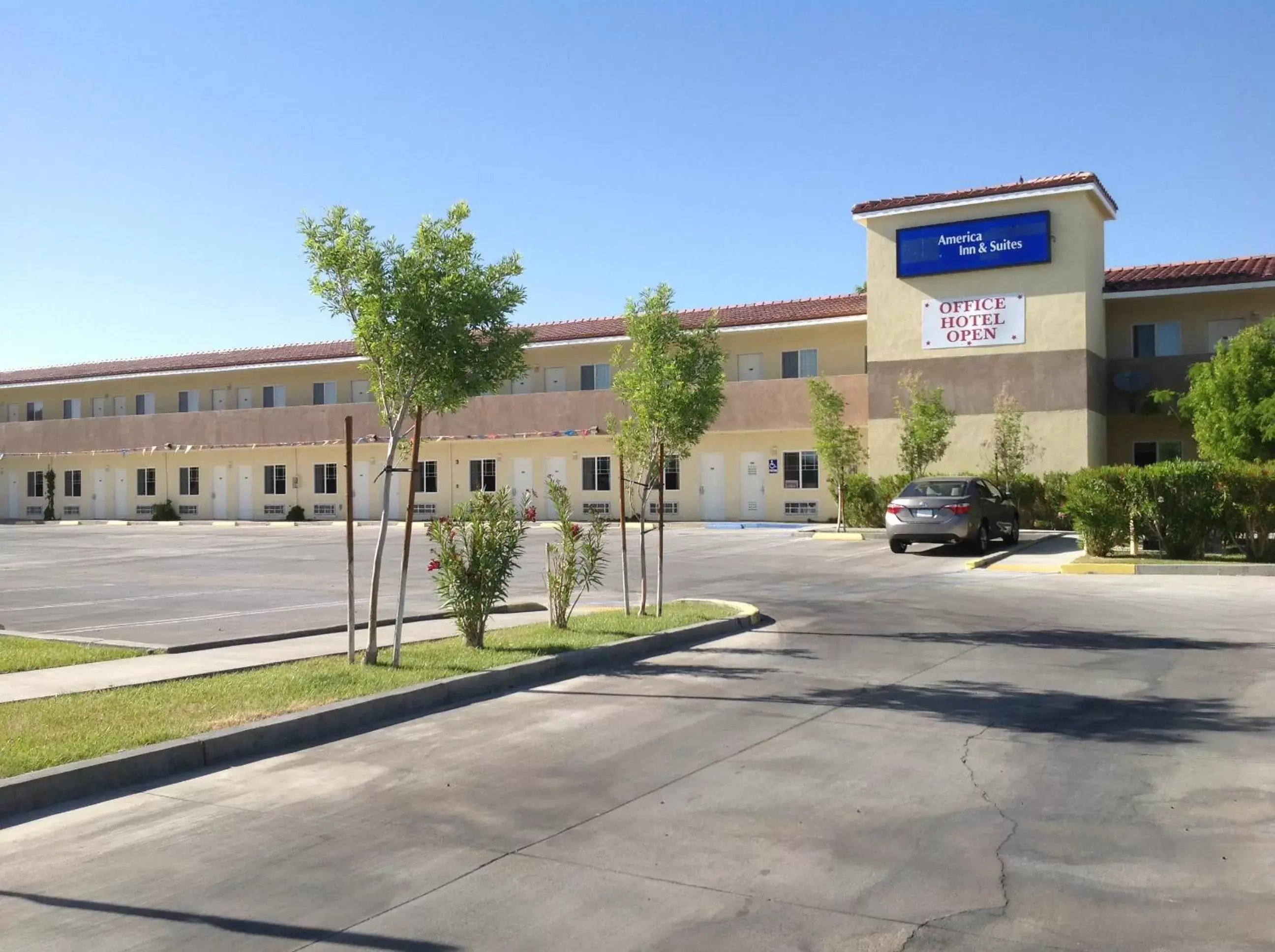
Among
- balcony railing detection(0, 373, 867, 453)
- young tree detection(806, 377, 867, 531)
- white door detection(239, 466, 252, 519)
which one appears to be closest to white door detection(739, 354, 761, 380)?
balcony railing detection(0, 373, 867, 453)

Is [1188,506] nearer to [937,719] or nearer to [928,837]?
[937,719]

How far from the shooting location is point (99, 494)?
5212cm

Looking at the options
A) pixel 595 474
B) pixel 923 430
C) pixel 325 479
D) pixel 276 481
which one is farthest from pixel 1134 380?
pixel 276 481

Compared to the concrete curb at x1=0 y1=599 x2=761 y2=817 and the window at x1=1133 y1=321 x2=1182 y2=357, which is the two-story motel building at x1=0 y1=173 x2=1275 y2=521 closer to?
the window at x1=1133 y1=321 x2=1182 y2=357

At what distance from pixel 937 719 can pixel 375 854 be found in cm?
448

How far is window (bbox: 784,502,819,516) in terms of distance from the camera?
37469 millimetres

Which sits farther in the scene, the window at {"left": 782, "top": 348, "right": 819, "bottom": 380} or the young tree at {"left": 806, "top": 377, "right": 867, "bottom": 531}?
the window at {"left": 782, "top": 348, "right": 819, "bottom": 380}

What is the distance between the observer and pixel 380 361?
34.7 feet

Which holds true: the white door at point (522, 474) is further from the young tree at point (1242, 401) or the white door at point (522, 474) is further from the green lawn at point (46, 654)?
the green lawn at point (46, 654)

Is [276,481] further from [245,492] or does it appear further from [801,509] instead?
[801,509]

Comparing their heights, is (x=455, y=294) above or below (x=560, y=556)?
above

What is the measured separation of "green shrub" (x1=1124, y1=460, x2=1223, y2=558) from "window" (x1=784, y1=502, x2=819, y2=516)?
644 inches

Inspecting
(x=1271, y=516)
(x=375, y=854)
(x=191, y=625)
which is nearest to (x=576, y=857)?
(x=375, y=854)

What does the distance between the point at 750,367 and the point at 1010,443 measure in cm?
1073
